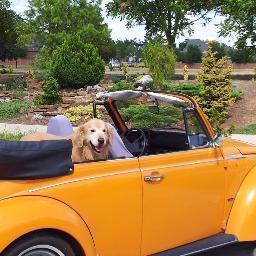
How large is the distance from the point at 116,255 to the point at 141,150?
→ 134 cm

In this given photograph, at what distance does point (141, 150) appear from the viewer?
488cm

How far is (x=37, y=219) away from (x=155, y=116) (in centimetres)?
315

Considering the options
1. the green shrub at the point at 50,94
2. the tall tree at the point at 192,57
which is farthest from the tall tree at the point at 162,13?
the tall tree at the point at 192,57

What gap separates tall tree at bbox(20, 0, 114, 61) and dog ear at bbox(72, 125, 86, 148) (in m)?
36.8

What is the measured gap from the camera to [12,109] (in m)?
16.9

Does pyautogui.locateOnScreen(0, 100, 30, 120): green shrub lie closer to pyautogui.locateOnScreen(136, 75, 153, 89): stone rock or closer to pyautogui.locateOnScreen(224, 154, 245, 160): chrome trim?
pyautogui.locateOnScreen(136, 75, 153, 89): stone rock

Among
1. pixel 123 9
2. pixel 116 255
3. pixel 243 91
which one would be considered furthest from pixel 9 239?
pixel 123 9

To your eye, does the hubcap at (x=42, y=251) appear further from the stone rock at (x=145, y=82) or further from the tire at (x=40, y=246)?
the stone rock at (x=145, y=82)

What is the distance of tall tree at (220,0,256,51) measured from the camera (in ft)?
79.7

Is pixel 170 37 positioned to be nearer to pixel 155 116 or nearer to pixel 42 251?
pixel 155 116

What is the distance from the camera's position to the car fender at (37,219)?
3199 millimetres

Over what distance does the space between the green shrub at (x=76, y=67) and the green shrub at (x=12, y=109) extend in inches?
130

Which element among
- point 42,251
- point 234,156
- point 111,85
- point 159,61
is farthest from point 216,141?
point 111,85

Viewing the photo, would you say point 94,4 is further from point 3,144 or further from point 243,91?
point 3,144
